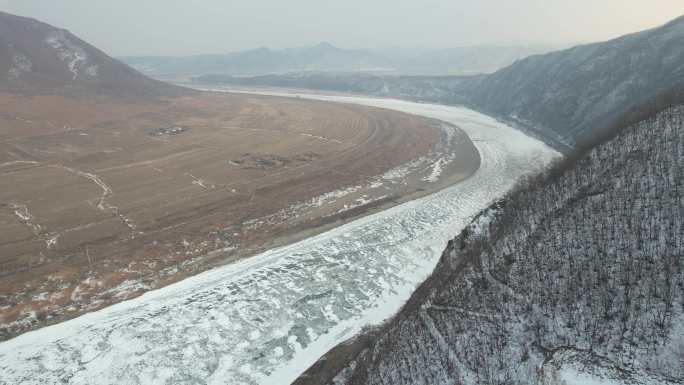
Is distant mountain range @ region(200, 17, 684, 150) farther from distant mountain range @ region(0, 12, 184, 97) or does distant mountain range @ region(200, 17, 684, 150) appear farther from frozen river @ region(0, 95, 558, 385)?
distant mountain range @ region(0, 12, 184, 97)

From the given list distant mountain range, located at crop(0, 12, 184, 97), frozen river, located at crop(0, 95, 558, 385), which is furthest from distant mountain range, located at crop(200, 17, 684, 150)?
distant mountain range, located at crop(0, 12, 184, 97)

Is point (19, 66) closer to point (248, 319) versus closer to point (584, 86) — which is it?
point (248, 319)

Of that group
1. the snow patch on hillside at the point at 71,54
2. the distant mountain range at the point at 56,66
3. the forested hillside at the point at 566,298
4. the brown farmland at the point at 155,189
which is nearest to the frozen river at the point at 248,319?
the brown farmland at the point at 155,189

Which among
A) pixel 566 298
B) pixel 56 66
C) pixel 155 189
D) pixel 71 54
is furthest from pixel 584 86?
pixel 71 54

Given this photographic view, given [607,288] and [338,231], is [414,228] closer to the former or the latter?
[338,231]

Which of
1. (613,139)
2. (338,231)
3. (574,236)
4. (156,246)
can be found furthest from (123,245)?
(613,139)
